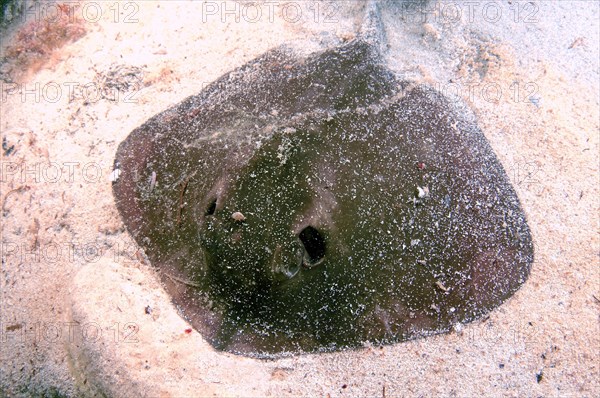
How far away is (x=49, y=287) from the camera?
3672mm

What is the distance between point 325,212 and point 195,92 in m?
2.51

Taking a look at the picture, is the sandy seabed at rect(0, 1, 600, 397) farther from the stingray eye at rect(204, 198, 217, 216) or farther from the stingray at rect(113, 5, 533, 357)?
the stingray eye at rect(204, 198, 217, 216)

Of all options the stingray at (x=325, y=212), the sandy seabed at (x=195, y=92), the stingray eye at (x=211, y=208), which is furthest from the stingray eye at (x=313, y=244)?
the sandy seabed at (x=195, y=92)

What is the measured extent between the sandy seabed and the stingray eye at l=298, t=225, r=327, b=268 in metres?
0.96

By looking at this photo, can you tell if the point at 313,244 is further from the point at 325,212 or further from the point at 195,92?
the point at 195,92

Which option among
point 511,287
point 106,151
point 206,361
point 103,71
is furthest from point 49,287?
point 511,287

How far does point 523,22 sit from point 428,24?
125 cm

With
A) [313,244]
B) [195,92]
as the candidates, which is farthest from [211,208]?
[195,92]

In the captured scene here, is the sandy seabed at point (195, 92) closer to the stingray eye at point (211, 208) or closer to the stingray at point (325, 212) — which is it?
the stingray at point (325, 212)

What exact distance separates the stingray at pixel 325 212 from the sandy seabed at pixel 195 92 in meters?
0.40

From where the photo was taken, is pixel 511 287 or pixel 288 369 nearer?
pixel 288 369

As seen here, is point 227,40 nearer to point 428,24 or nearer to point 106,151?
point 106,151

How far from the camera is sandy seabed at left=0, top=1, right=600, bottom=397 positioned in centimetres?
330

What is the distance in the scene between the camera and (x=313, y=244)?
2.81 metres
